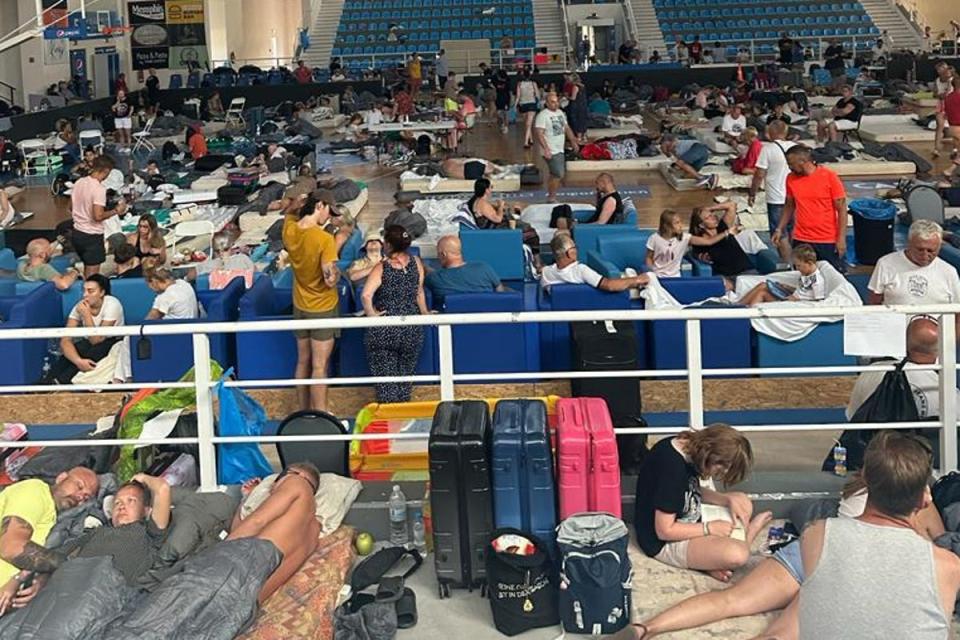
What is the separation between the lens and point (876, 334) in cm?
470

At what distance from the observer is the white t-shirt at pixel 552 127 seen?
1299cm

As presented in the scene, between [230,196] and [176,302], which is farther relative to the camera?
[230,196]

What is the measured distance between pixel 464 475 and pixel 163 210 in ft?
32.3

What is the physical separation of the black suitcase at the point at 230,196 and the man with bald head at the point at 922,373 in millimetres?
9940

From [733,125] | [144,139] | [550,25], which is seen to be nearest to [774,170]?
[733,125]

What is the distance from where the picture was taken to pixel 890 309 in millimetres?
4652

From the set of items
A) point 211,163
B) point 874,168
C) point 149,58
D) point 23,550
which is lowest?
point 23,550

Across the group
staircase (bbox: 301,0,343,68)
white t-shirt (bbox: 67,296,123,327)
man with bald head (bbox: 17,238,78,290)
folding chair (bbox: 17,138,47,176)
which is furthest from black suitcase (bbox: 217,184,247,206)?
staircase (bbox: 301,0,343,68)

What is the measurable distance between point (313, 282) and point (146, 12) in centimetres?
2808

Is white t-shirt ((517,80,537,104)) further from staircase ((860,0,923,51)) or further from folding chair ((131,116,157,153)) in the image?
staircase ((860,0,923,51))

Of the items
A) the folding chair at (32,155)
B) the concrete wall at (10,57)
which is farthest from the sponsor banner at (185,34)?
the folding chair at (32,155)

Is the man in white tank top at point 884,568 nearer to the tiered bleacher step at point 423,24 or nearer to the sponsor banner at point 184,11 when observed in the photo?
the tiered bleacher step at point 423,24

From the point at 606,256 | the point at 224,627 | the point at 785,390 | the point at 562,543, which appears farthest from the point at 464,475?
the point at 606,256

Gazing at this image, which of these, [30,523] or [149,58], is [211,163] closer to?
[30,523]
